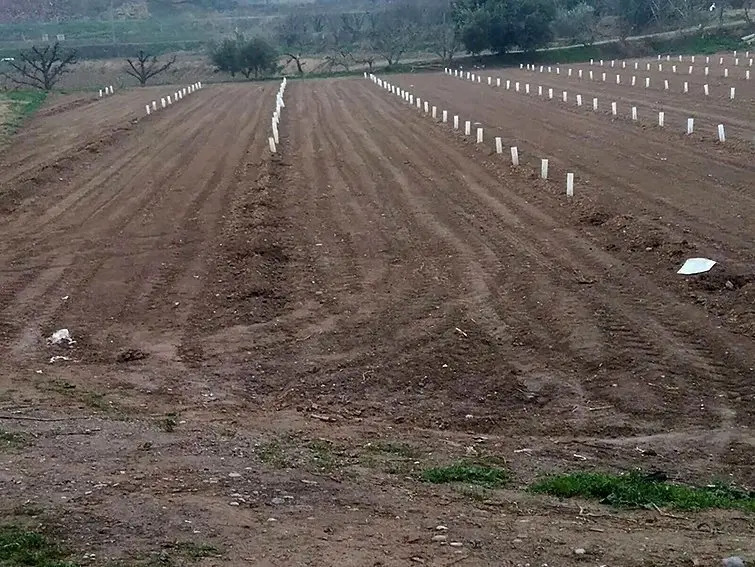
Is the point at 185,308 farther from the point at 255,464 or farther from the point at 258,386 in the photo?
the point at 255,464

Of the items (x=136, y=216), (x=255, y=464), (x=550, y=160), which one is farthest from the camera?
(x=550, y=160)

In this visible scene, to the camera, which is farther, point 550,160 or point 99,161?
point 99,161

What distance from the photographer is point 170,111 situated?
49094 mm

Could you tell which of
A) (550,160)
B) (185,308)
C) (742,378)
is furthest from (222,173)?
(742,378)

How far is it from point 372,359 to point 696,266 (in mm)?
5842

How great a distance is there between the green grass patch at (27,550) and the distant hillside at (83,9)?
479ft

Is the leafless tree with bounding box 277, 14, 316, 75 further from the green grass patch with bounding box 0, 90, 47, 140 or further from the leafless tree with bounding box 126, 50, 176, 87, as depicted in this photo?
the green grass patch with bounding box 0, 90, 47, 140

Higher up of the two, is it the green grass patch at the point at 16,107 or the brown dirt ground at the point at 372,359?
the green grass patch at the point at 16,107

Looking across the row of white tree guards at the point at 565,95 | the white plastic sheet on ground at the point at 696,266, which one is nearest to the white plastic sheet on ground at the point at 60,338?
the white plastic sheet on ground at the point at 696,266

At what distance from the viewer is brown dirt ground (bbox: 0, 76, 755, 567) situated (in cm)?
678

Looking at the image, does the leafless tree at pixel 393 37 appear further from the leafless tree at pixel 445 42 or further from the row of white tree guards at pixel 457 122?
the row of white tree guards at pixel 457 122

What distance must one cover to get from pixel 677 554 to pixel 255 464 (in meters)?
3.49

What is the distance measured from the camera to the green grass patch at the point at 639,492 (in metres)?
7.50

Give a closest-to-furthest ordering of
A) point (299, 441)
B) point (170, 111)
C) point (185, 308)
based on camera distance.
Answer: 1. point (299, 441)
2. point (185, 308)
3. point (170, 111)
